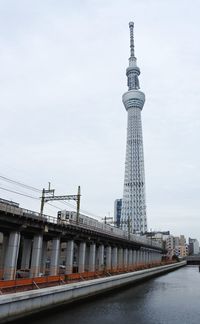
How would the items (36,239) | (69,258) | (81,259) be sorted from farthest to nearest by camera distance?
(81,259)
(69,258)
(36,239)

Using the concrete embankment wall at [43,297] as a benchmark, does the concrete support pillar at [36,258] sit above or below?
above

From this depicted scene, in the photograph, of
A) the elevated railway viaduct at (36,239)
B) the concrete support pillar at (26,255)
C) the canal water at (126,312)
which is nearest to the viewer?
the canal water at (126,312)

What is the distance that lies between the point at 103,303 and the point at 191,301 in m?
12.7

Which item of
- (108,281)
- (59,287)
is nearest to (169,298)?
(108,281)

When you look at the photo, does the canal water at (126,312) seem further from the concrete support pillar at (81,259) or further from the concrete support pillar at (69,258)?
the concrete support pillar at (81,259)

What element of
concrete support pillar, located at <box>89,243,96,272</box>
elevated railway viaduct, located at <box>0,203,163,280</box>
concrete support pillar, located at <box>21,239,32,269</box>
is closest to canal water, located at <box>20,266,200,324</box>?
elevated railway viaduct, located at <box>0,203,163,280</box>

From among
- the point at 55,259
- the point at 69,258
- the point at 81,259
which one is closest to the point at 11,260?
the point at 55,259

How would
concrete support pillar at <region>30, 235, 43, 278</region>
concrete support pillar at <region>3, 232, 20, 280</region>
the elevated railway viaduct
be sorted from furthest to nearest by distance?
1. concrete support pillar at <region>30, 235, 43, 278</region>
2. the elevated railway viaduct
3. concrete support pillar at <region>3, 232, 20, 280</region>

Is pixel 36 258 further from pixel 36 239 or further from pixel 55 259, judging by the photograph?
pixel 55 259

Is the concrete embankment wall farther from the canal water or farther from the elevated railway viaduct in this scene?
the elevated railway viaduct

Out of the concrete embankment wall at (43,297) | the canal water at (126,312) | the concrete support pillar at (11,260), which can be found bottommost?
the canal water at (126,312)

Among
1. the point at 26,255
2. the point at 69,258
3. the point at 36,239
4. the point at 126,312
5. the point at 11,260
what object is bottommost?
the point at 126,312

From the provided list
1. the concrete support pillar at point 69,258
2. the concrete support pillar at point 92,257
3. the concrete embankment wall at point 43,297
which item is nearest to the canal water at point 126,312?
the concrete embankment wall at point 43,297

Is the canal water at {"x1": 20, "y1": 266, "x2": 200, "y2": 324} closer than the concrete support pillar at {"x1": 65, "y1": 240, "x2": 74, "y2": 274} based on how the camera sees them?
Yes
